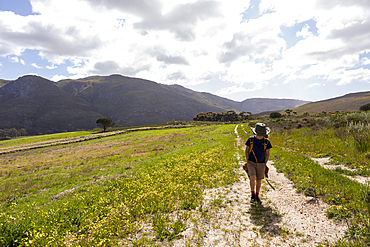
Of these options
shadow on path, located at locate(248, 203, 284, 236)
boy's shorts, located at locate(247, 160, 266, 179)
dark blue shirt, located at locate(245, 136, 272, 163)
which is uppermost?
dark blue shirt, located at locate(245, 136, 272, 163)

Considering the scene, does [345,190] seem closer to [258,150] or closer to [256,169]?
[256,169]

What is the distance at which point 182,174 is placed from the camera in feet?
40.8

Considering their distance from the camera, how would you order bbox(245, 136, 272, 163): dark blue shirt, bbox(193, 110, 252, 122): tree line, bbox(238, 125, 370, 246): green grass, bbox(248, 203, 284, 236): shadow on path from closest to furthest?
bbox(238, 125, 370, 246): green grass, bbox(248, 203, 284, 236): shadow on path, bbox(245, 136, 272, 163): dark blue shirt, bbox(193, 110, 252, 122): tree line

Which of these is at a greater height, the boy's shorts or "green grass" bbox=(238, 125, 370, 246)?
the boy's shorts

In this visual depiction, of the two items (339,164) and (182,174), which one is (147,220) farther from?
(339,164)

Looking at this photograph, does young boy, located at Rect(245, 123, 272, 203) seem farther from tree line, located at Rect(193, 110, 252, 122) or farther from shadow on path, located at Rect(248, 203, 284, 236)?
tree line, located at Rect(193, 110, 252, 122)

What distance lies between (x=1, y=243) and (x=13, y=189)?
13948 mm

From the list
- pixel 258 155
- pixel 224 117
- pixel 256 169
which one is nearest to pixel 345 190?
pixel 256 169

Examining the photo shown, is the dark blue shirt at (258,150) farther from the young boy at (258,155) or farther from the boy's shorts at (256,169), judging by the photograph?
the boy's shorts at (256,169)

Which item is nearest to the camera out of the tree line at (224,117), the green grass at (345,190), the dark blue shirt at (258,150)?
the green grass at (345,190)

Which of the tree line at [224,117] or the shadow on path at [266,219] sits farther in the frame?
the tree line at [224,117]

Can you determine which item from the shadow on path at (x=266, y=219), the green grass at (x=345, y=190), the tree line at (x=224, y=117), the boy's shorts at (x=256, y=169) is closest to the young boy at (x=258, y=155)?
the boy's shorts at (x=256, y=169)

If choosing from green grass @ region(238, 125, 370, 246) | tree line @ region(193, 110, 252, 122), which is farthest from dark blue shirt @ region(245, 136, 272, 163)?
tree line @ region(193, 110, 252, 122)

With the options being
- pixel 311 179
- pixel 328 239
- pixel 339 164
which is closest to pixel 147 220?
pixel 328 239
